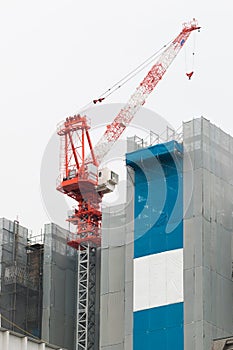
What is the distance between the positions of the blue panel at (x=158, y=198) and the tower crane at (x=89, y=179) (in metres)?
25.6

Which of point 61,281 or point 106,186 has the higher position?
point 106,186

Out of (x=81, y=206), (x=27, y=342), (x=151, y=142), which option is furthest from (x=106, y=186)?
(x=27, y=342)

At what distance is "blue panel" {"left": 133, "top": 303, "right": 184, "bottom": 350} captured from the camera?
4070 inches

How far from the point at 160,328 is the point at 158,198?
13015 mm

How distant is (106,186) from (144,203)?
3136 centimetres

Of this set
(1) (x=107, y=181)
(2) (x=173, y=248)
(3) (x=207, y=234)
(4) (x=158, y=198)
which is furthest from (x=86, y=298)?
(3) (x=207, y=234)

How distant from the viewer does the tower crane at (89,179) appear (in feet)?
443

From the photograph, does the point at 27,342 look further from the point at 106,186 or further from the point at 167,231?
the point at 106,186

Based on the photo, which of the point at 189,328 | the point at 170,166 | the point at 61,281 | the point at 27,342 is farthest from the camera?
the point at 61,281

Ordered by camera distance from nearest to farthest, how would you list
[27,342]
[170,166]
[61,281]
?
[27,342] → [170,166] → [61,281]

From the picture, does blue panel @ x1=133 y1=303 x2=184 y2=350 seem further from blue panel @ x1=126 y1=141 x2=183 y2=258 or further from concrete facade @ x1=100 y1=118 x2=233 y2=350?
blue panel @ x1=126 y1=141 x2=183 y2=258

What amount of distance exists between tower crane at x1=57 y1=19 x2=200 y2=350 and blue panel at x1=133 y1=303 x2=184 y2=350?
84.6ft

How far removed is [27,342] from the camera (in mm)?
65375

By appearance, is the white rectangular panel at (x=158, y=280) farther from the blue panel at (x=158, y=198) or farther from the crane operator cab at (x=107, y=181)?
the crane operator cab at (x=107, y=181)
